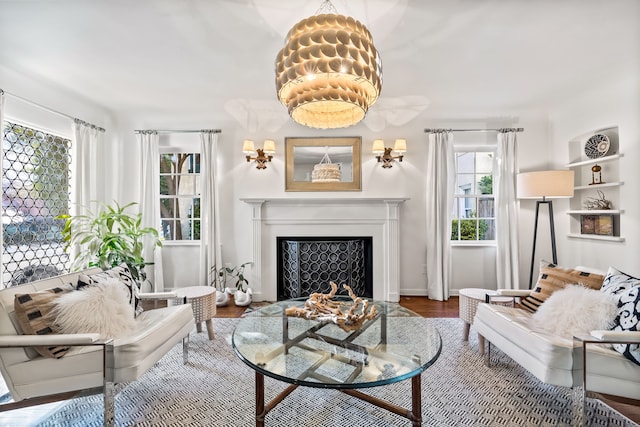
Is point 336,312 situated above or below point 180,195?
below

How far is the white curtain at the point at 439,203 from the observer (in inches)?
149

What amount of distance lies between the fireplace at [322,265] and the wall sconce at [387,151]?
1.06 m

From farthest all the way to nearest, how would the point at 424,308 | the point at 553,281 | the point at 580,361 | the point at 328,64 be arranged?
1. the point at 424,308
2. the point at 553,281
3. the point at 580,361
4. the point at 328,64

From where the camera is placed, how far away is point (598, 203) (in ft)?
10.5

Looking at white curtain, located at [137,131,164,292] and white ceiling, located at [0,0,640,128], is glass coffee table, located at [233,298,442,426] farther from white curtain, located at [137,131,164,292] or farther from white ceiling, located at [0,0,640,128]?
white curtain, located at [137,131,164,292]

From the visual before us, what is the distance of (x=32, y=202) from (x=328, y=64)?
144 inches

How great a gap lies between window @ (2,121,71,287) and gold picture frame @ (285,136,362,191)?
2.71 metres

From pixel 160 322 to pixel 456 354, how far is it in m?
2.24

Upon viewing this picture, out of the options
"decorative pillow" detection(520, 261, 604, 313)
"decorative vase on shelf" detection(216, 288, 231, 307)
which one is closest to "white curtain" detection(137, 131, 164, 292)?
"decorative vase on shelf" detection(216, 288, 231, 307)

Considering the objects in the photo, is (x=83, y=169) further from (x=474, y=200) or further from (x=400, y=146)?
(x=474, y=200)

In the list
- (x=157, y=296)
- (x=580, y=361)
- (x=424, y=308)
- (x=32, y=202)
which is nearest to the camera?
(x=580, y=361)

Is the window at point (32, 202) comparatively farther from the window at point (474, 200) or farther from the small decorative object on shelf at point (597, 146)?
the small decorative object on shelf at point (597, 146)

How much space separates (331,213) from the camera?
379 cm

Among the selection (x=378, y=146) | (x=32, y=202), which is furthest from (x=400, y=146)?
(x=32, y=202)
